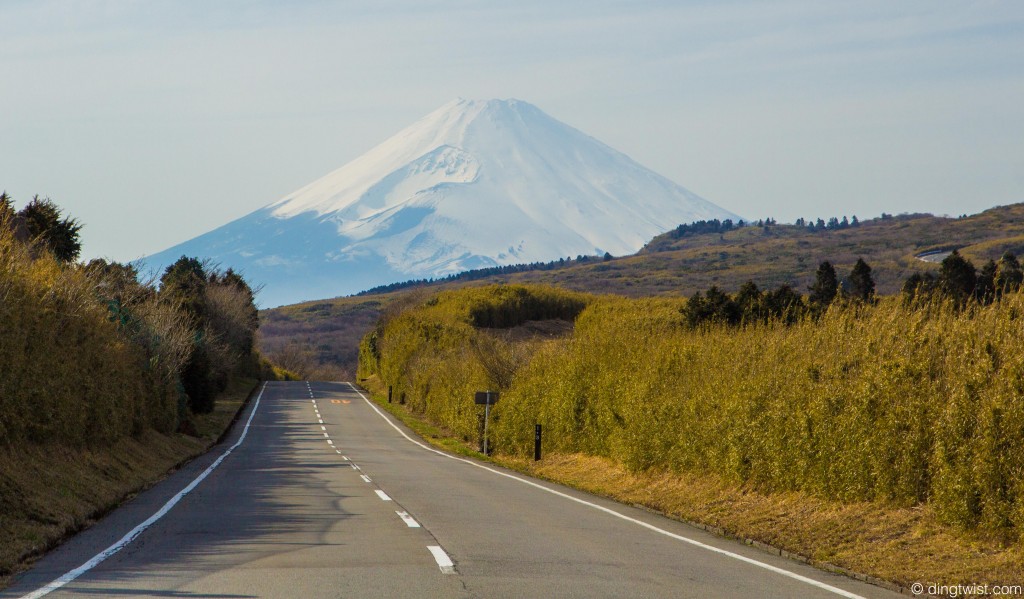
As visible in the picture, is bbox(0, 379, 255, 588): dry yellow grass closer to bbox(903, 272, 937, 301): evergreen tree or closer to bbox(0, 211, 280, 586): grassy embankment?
bbox(0, 211, 280, 586): grassy embankment

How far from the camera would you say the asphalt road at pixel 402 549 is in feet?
29.6

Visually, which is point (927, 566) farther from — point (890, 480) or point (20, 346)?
point (20, 346)

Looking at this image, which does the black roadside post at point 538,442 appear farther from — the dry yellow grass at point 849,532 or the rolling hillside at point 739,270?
the rolling hillside at point 739,270

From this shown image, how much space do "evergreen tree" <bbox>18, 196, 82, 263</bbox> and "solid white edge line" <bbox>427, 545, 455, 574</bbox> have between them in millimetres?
31053

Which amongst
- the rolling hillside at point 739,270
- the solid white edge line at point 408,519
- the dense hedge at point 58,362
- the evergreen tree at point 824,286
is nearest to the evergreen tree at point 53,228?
the dense hedge at point 58,362

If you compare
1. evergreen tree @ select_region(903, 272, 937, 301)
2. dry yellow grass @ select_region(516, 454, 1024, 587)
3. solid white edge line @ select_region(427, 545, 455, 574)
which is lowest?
dry yellow grass @ select_region(516, 454, 1024, 587)

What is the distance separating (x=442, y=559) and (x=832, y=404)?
679 centimetres

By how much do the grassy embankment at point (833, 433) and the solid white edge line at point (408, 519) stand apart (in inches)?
166

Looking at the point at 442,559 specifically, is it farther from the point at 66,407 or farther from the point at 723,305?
the point at 723,305

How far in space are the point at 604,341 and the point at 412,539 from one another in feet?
53.9

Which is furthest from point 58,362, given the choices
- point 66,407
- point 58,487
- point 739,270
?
point 739,270

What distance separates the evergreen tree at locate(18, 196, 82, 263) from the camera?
38.7 meters

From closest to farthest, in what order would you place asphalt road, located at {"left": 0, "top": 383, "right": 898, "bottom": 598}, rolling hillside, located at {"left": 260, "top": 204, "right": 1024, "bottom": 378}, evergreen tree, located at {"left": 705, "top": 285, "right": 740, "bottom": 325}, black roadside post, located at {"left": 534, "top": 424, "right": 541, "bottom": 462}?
asphalt road, located at {"left": 0, "top": 383, "right": 898, "bottom": 598}, black roadside post, located at {"left": 534, "top": 424, "right": 541, "bottom": 462}, evergreen tree, located at {"left": 705, "top": 285, "right": 740, "bottom": 325}, rolling hillside, located at {"left": 260, "top": 204, "right": 1024, "bottom": 378}

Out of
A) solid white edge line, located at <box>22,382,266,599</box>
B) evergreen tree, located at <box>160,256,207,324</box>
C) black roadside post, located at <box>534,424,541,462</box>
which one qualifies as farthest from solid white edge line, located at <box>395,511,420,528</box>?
evergreen tree, located at <box>160,256,207,324</box>
